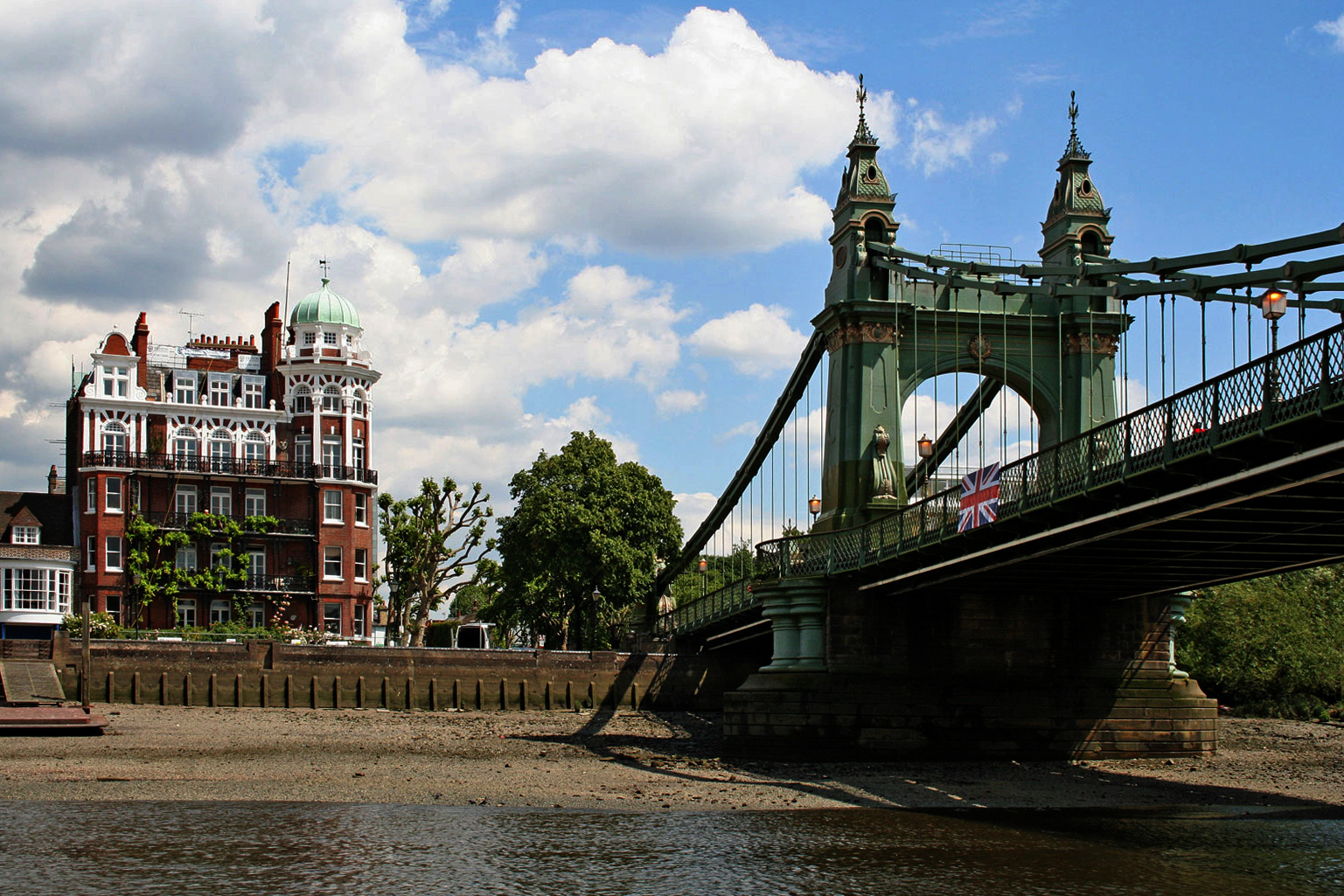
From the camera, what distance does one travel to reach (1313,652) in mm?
52969

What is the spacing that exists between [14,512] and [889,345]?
47.9 metres

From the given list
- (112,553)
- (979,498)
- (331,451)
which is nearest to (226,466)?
(331,451)

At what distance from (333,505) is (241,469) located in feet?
15.4

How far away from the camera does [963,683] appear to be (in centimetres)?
3762

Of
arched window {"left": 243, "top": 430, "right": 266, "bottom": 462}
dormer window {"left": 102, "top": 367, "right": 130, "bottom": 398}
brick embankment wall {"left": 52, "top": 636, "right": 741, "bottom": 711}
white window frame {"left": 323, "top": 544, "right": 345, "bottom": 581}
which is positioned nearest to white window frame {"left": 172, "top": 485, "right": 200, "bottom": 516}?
arched window {"left": 243, "top": 430, "right": 266, "bottom": 462}

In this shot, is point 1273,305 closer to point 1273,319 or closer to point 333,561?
point 1273,319

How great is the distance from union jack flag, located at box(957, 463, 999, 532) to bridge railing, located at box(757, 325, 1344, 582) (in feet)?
0.59

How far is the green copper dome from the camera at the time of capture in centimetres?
7419

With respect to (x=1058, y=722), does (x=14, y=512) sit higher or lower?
higher

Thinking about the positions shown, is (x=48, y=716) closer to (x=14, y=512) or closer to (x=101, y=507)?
(x=101, y=507)

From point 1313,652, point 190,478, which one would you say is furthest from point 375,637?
point 1313,652

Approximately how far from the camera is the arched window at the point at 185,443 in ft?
232

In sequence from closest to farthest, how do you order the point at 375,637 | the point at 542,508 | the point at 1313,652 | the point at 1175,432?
the point at 1175,432 < the point at 1313,652 < the point at 542,508 < the point at 375,637

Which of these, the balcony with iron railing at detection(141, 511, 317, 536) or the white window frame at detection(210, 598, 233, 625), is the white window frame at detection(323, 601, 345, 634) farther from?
the white window frame at detection(210, 598, 233, 625)
